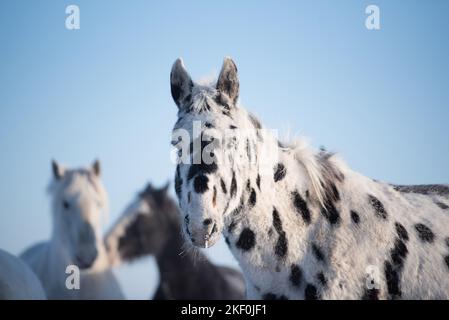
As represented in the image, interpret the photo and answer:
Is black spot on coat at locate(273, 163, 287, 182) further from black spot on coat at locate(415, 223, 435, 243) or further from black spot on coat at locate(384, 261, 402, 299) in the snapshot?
black spot on coat at locate(415, 223, 435, 243)

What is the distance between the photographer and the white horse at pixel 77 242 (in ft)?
25.2

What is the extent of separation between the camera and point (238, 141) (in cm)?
399

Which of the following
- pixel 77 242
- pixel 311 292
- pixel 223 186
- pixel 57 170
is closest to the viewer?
pixel 223 186

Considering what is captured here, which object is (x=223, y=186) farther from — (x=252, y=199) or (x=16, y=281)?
(x=16, y=281)

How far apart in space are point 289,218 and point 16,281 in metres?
2.69

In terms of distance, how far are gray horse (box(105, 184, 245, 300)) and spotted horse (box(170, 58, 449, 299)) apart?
18.5ft

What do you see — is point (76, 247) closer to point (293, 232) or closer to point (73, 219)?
point (73, 219)

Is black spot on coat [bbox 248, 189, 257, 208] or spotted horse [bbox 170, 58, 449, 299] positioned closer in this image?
spotted horse [bbox 170, 58, 449, 299]

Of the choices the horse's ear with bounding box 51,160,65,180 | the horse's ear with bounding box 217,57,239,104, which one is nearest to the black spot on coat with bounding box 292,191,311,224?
the horse's ear with bounding box 217,57,239,104

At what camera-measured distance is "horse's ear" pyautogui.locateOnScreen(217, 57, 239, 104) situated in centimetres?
422

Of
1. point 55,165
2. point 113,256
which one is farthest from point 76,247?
point 113,256

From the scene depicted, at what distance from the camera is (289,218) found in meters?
4.20

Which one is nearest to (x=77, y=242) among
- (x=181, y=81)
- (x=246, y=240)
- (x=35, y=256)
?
(x=35, y=256)

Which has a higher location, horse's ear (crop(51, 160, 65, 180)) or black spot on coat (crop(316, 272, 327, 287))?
horse's ear (crop(51, 160, 65, 180))
